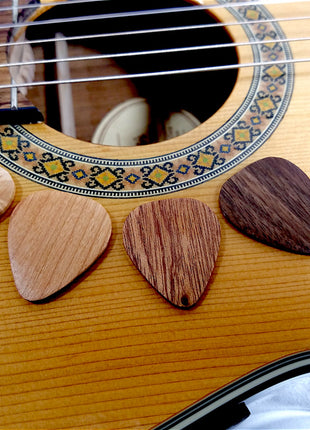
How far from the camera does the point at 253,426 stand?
0.60 m

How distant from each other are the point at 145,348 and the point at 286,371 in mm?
182

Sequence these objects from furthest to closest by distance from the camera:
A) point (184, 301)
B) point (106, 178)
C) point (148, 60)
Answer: point (148, 60), point (106, 178), point (184, 301)

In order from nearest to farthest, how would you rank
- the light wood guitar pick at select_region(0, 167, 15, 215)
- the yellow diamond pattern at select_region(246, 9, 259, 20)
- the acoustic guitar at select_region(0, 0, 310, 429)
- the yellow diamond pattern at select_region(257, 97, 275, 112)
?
the acoustic guitar at select_region(0, 0, 310, 429)
the light wood guitar pick at select_region(0, 167, 15, 215)
the yellow diamond pattern at select_region(257, 97, 275, 112)
the yellow diamond pattern at select_region(246, 9, 259, 20)

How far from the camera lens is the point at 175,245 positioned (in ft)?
1.89

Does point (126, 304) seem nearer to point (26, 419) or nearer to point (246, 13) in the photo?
point (26, 419)

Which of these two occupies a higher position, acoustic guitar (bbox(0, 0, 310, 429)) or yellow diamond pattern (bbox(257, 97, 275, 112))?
yellow diamond pattern (bbox(257, 97, 275, 112))

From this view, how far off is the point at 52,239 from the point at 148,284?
0.15 m

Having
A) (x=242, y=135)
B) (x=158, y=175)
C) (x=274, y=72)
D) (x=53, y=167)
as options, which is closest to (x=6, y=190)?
(x=53, y=167)

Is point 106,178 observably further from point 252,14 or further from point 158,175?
point 252,14

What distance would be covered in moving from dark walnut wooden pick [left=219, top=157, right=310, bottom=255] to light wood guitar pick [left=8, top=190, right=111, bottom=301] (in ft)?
0.63

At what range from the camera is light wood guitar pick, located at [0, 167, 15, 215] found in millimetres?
610

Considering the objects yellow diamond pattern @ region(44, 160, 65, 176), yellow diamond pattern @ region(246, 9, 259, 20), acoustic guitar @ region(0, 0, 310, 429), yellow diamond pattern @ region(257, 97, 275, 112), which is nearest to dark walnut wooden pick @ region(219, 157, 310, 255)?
acoustic guitar @ region(0, 0, 310, 429)

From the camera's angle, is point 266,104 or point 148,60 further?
point 148,60

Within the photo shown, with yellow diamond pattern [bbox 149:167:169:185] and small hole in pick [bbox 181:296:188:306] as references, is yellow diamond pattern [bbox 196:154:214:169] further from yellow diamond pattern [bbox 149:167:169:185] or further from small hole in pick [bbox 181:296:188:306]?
small hole in pick [bbox 181:296:188:306]
